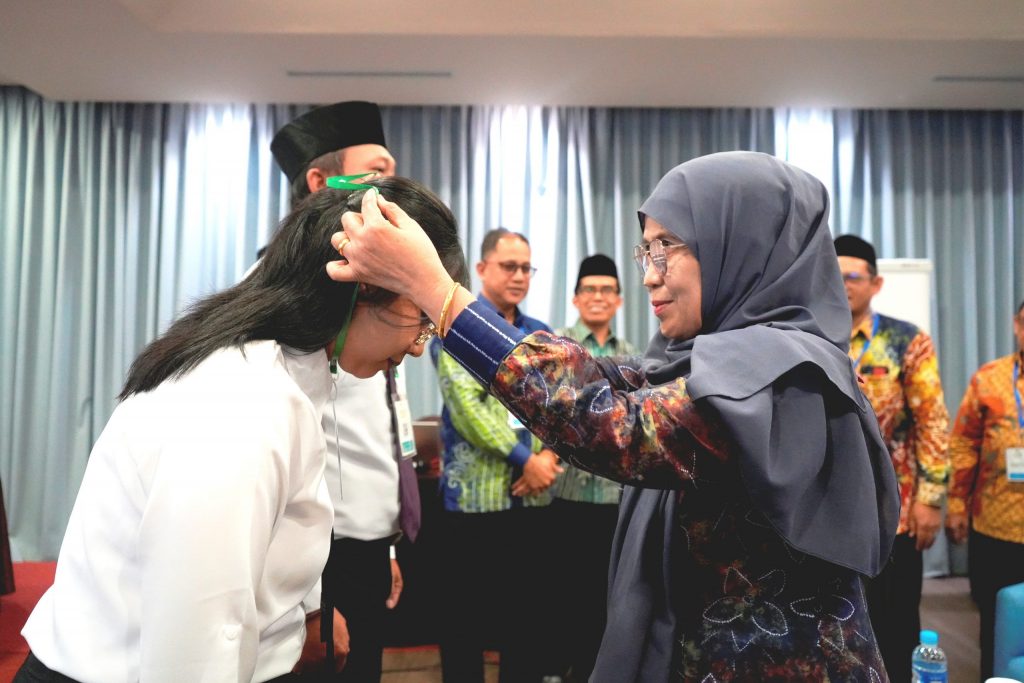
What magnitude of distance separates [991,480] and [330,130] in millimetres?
2864

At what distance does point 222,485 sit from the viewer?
943mm

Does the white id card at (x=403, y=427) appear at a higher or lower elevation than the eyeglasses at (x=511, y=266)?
lower

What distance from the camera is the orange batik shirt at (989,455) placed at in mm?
3205

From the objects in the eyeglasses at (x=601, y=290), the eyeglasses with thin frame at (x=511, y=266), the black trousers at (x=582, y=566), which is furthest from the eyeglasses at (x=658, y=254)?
the eyeglasses at (x=601, y=290)

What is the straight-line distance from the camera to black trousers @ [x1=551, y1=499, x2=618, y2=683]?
346 centimetres

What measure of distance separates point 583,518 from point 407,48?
2874 mm

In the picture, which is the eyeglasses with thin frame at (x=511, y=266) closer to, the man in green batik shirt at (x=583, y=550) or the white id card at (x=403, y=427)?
the man in green batik shirt at (x=583, y=550)

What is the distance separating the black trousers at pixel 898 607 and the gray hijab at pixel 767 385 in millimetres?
2029

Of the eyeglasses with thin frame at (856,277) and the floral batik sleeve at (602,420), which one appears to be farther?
the eyeglasses with thin frame at (856,277)

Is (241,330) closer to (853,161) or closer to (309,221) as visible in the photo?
(309,221)

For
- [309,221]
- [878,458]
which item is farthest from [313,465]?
[878,458]

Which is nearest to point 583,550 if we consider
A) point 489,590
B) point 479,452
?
point 489,590

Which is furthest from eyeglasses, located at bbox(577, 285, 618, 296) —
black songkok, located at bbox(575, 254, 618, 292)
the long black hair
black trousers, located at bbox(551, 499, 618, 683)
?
the long black hair

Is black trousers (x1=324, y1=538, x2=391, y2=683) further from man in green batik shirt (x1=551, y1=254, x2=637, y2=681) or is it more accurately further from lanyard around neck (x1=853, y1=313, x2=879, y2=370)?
lanyard around neck (x1=853, y1=313, x2=879, y2=370)
